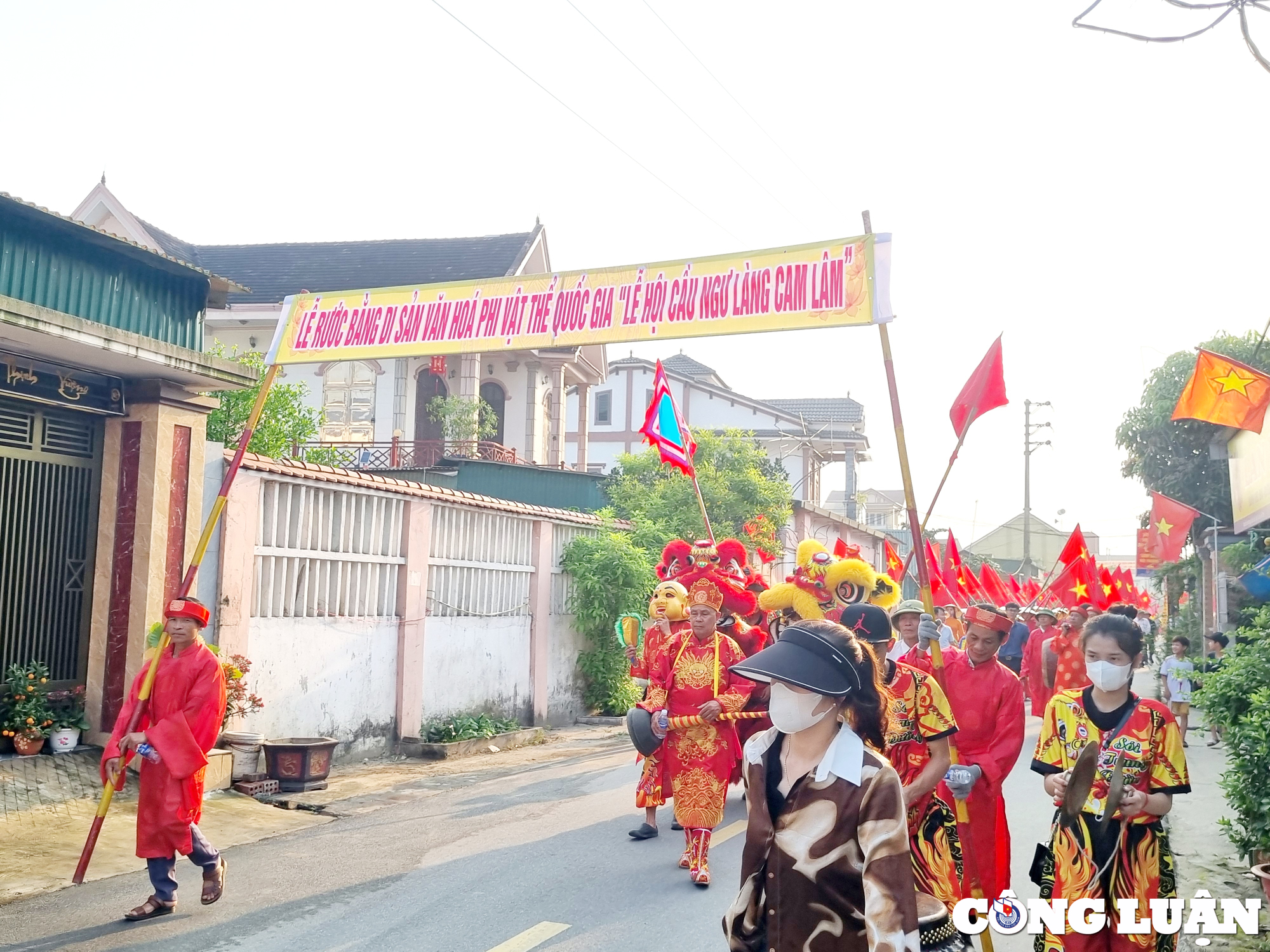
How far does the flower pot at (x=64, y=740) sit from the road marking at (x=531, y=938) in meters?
5.07

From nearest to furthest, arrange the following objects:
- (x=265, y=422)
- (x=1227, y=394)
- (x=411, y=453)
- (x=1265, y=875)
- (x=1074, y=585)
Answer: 1. (x=1265, y=875)
2. (x=1227, y=394)
3. (x=265, y=422)
4. (x=1074, y=585)
5. (x=411, y=453)

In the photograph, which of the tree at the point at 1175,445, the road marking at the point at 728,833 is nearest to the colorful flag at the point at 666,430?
the road marking at the point at 728,833

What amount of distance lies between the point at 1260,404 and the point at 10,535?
10.9 metres

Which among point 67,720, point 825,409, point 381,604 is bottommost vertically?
point 67,720

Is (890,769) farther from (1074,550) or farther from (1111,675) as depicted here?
(1074,550)

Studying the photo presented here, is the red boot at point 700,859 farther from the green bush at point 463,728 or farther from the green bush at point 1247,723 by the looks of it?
the green bush at point 463,728

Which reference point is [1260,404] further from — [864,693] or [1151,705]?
[864,693]

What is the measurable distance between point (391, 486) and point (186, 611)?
5962 millimetres

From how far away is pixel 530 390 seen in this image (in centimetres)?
2467

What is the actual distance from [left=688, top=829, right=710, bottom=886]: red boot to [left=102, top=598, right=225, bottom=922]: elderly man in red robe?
108 inches

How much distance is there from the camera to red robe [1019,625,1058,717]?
15.5 meters

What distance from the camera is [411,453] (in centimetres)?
2188

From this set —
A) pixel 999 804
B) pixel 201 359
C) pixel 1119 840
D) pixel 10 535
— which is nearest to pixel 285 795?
pixel 10 535

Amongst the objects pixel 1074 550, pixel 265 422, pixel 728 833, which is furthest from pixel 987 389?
pixel 1074 550
